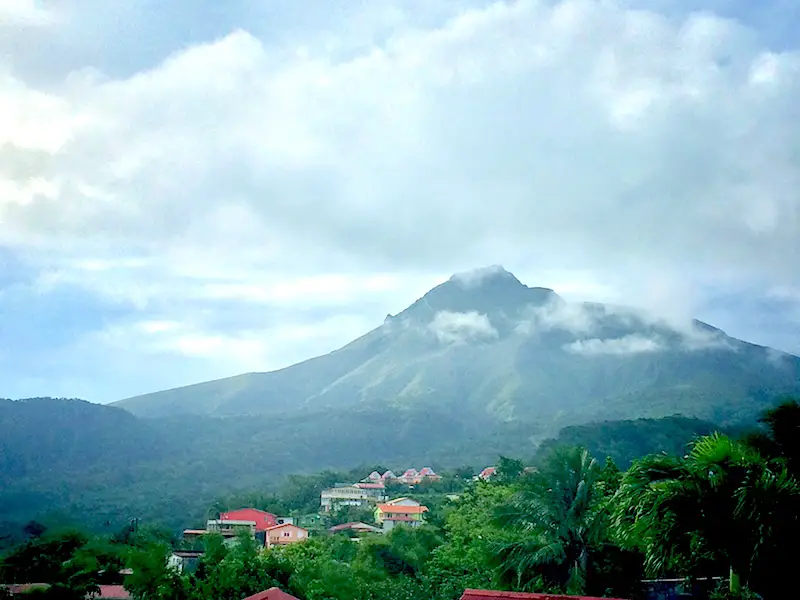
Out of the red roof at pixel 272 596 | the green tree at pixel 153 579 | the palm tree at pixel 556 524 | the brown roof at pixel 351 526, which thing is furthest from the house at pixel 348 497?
the palm tree at pixel 556 524

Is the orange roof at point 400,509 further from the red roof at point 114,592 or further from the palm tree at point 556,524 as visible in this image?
the palm tree at point 556,524

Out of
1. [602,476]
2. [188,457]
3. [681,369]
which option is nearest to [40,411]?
[188,457]

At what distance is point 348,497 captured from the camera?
3238 inches

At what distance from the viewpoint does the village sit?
50094mm

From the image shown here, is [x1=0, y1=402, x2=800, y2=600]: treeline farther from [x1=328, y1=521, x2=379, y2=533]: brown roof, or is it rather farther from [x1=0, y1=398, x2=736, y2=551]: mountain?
[x1=328, y1=521, x2=379, y2=533]: brown roof

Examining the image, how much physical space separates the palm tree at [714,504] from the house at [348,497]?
228ft

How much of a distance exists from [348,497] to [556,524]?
6809 cm

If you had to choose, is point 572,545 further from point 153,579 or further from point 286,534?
point 286,534

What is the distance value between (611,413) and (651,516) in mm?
134007

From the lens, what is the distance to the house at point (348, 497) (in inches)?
3110

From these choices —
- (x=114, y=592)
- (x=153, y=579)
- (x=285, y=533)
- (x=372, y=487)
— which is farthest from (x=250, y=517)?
(x=153, y=579)

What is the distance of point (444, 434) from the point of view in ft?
493

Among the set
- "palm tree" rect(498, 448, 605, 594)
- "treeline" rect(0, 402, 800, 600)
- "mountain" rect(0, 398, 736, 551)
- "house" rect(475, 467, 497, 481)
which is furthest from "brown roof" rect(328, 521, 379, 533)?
"palm tree" rect(498, 448, 605, 594)

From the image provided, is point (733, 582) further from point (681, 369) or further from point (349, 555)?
point (681, 369)
